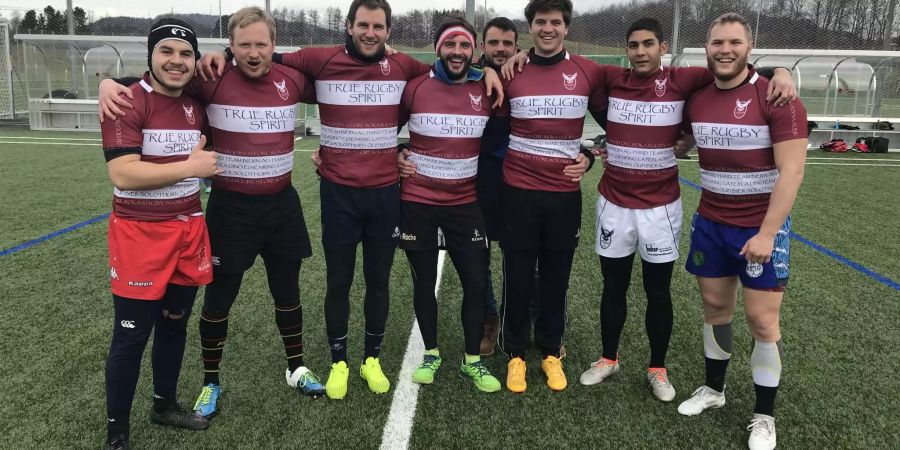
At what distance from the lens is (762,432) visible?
2.74 m

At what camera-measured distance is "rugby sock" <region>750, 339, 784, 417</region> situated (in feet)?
9.14

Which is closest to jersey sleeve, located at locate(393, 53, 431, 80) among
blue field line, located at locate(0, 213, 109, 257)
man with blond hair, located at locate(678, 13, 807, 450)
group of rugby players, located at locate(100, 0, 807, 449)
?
group of rugby players, located at locate(100, 0, 807, 449)

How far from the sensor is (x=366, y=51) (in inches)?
116

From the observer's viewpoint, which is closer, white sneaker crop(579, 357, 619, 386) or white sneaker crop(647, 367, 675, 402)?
white sneaker crop(647, 367, 675, 402)

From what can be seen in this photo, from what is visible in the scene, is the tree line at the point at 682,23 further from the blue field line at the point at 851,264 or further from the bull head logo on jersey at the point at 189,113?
the bull head logo on jersey at the point at 189,113

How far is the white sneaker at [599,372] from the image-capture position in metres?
3.32

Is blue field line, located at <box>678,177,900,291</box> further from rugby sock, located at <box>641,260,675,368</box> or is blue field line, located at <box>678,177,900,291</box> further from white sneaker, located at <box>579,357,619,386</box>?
white sneaker, located at <box>579,357,619,386</box>

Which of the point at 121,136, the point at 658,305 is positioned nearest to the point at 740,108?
the point at 658,305

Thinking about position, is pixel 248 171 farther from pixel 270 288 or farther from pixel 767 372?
pixel 767 372

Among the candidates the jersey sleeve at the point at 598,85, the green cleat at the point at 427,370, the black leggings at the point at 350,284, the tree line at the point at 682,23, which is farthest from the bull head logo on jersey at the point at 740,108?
the tree line at the point at 682,23

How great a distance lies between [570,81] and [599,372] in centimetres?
160

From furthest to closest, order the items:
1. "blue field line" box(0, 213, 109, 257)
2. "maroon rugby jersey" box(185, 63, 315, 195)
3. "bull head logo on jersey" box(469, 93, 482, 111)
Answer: "blue field line" box(0, 213, 109, 257) < "bull head logo on jersey" box(469, 93, 482, 111) < "maroon rugby jersey" box(185, 63, 315, 195)

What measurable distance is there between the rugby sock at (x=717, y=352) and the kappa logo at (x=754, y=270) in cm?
39

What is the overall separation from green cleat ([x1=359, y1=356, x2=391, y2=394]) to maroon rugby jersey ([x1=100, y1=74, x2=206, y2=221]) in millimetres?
1268
